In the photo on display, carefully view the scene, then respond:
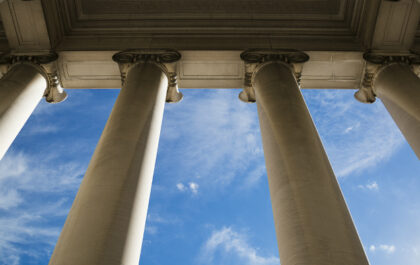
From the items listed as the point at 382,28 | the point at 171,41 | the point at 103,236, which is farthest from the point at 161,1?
the point at 103,236

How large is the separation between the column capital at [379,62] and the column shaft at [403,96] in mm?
1956

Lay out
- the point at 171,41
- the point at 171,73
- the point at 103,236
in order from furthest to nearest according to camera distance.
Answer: the point at 171,41, the point at 171,73, the point at 103,236

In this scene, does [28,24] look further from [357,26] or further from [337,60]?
[357,26]

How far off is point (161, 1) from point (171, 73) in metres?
35.6

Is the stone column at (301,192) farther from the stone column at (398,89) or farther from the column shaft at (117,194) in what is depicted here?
the stone column at (398,89)

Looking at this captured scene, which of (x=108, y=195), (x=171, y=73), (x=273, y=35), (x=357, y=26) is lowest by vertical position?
(x=108, y=195)

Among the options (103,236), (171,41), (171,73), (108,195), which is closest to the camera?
(103,236)

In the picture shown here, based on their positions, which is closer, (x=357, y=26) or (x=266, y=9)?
(x=357, y=26)

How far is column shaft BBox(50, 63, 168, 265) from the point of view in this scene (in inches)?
1833

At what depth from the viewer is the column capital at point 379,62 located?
103m

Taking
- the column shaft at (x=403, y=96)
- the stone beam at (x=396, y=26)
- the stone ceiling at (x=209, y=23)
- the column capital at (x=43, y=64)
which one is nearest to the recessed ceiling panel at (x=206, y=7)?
the stone ceiling at (x=209, y=23)

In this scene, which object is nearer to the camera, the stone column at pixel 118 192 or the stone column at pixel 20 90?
the stone column at pixel 118 192

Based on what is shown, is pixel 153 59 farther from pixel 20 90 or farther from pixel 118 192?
pixel 118 192

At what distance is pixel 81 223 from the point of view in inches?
1971
